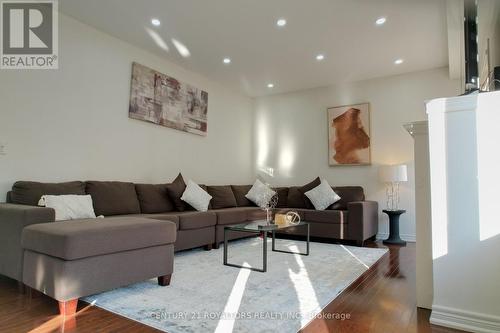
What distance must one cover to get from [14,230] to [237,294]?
171cm

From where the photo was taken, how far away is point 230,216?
14.4ft

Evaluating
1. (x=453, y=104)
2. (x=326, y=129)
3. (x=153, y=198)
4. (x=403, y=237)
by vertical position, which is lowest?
(x=403, y=237)

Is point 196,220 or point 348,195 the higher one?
point 348,195

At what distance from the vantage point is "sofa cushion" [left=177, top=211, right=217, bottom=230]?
3.65 meters

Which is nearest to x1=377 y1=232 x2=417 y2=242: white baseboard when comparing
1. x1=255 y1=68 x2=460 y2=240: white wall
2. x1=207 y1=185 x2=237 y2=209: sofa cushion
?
x1=255 y1=68 x2=460 y2=240: white wall

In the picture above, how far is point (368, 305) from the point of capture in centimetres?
222

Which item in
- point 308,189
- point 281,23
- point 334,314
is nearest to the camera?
point 334,314

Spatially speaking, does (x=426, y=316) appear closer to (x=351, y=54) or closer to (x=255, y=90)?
(x=351, y=54)

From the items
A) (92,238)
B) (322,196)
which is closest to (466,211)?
(92,238)

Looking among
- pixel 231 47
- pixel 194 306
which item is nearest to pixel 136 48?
pixel 231 47

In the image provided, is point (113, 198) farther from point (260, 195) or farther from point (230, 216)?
point (260, 195)

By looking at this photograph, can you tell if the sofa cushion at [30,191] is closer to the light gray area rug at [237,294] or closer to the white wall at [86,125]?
the white wall at [86,125]

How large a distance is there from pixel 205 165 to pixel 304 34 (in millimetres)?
2718

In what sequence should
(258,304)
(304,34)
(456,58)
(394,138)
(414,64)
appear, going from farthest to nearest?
1. (394,138)
2. (414,64)
3. (456,58)
4. (304,34)
5. (258,304)
